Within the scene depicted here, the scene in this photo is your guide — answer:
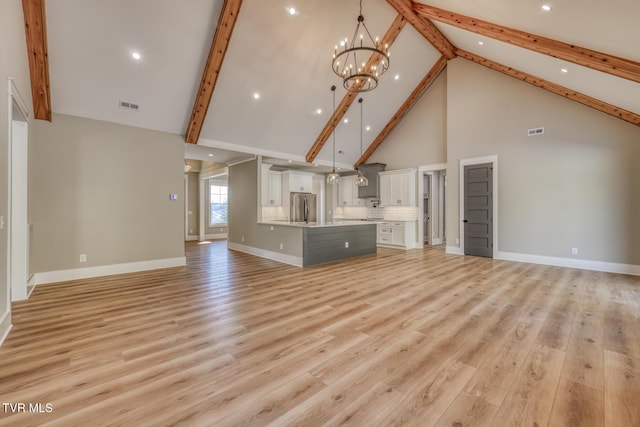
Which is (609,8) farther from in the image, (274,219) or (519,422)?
(274,219)

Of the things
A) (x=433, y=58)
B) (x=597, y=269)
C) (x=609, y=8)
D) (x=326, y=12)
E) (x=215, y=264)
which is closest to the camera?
(x=609, y=8)

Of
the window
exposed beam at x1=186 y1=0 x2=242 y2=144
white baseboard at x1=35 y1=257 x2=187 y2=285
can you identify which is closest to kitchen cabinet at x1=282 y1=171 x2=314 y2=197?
exposed beam at x1=186 y1=0 x2=242 y2=144

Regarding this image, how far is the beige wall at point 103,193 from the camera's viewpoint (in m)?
4.65

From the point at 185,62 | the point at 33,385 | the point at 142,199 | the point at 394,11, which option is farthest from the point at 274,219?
the point at 33,385

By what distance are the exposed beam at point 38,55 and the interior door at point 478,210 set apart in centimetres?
853

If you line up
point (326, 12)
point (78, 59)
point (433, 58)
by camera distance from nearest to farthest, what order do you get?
point (78, 59), point (326, 12), point (433, 58)

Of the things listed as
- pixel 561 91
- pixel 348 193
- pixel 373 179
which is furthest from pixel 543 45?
pixel 348 193

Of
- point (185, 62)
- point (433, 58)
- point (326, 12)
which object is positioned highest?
point (433, 58)

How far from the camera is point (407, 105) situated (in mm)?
8547

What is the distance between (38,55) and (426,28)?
706cm

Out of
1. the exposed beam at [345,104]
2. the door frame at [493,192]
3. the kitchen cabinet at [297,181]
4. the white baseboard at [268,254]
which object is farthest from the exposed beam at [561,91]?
the white baseboard at [268,254]

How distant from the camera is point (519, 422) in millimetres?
1616

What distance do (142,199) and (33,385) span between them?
425 cm

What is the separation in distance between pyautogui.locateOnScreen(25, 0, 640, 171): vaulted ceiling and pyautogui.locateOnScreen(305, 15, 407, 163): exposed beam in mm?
77
